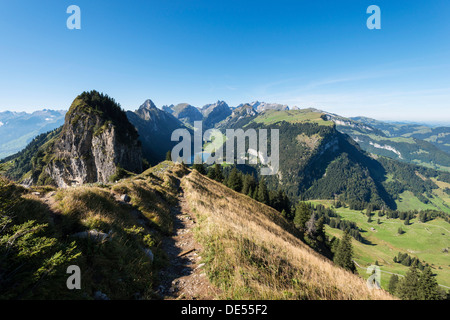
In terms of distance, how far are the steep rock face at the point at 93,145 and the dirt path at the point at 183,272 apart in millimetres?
86756

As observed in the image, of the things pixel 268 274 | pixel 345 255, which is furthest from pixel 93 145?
pixel 345 255

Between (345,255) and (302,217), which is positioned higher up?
(302,217)

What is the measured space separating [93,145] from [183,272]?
4231 inches

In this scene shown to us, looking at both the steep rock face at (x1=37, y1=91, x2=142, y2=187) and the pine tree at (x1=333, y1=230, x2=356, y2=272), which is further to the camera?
the steep rock face at (x1=37, y1=91, x2=142, y2=187)

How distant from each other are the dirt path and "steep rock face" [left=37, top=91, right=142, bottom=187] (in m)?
86.8

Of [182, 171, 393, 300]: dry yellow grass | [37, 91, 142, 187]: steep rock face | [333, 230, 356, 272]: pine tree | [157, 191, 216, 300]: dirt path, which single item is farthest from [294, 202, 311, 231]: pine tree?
[37, 91, 142, 187]: steep rock face

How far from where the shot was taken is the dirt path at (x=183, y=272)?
658 centimetres

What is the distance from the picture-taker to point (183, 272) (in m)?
8.12

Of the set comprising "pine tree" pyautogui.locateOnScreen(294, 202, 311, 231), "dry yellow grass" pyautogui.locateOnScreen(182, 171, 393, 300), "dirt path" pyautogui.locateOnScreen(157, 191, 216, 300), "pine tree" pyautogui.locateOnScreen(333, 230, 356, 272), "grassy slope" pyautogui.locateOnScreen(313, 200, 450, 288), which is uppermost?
"dry yellow grass" pyautogui.locateOnScreen(182, 171, 393, 300)

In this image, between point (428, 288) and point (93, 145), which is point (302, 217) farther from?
point (93, 145)

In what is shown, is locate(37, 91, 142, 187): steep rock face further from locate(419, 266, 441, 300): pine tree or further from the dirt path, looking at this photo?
locate(419, 266, 441, 300): pine tree

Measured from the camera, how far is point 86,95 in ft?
328

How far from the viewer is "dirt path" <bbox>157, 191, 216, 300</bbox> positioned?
21.6 ft

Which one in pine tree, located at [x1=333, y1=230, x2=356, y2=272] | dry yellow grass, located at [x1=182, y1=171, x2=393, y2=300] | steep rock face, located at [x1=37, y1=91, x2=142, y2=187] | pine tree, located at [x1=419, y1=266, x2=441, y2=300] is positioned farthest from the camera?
steep rock face, located at [x1=37, y1=91, x2=142, y2=187]
